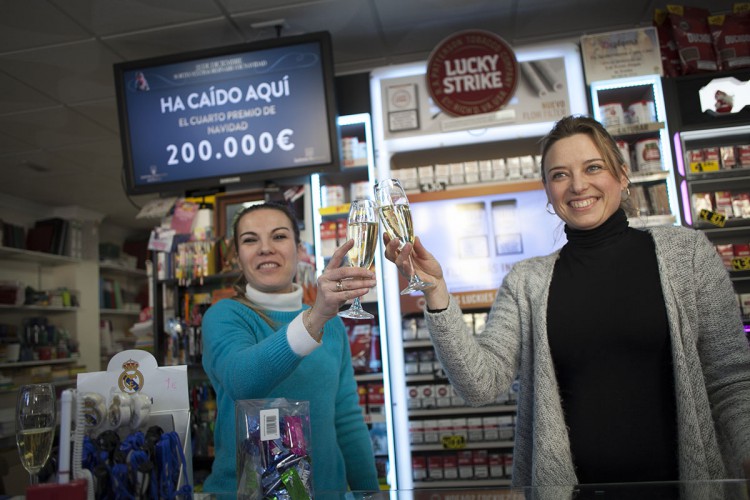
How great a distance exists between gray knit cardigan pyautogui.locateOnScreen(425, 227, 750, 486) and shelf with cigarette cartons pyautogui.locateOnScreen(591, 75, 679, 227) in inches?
84.2

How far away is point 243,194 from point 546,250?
6.54ft

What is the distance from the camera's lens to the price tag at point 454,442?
3.47m

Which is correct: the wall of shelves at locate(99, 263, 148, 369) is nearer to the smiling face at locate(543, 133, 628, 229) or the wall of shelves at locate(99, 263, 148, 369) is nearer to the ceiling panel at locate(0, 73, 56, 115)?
the ceiling panel at locate(0, 73, 56, 115)

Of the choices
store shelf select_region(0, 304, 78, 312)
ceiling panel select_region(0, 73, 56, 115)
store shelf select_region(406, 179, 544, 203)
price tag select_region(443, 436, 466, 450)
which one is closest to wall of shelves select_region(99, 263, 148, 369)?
store shelf select_region(0, 304, 78, 312)

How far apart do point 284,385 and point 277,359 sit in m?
0.39

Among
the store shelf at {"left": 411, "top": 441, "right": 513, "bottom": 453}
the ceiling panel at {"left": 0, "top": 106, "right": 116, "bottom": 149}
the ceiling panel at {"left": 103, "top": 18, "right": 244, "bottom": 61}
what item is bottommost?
the store shelf at {"left": 411, "top": 441, "right": 513, "bottom": 453}

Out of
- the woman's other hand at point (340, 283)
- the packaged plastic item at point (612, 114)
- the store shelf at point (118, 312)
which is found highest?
the packaged plastic item at point (612, 114)

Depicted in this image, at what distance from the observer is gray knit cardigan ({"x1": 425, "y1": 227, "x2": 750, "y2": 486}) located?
4.08 feet

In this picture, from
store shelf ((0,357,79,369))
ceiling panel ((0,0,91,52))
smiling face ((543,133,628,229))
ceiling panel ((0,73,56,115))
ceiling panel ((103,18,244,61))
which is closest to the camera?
smiling face ((543,133,628,229))

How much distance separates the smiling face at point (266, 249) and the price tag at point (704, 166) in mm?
2815

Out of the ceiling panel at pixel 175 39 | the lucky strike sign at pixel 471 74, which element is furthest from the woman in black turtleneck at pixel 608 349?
the ceiling panel at pixel 175 39

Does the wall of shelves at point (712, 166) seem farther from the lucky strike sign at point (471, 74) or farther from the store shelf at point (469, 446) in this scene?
the store shelf at point (469, 446)

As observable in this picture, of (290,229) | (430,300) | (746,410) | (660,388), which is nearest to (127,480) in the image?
(430,300)

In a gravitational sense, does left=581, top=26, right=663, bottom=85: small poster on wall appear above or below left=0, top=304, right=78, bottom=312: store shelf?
above
